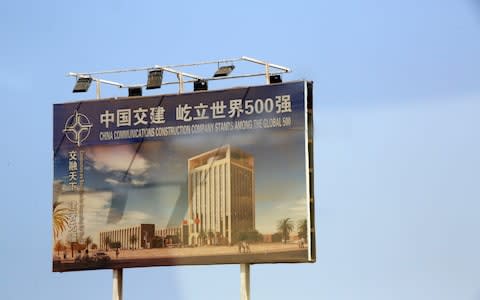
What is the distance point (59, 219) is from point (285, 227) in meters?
4.17

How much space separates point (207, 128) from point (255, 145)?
94 centimetres

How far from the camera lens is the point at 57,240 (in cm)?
3194

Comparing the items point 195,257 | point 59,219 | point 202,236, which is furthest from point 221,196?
point 59,219

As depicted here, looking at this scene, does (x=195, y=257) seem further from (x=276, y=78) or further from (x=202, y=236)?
(x=276, y=78)

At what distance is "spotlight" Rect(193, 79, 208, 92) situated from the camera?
3114cm

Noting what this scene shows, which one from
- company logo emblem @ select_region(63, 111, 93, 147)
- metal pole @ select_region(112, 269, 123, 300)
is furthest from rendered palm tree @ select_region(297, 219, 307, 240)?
company logo emblem @ select_region(63, 111, 93, 147)

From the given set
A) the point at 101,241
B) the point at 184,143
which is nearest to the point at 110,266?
the point at 101,241

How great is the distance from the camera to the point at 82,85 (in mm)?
32156

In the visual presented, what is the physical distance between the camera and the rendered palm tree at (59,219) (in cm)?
3189

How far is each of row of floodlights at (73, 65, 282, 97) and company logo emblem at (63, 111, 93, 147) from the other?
50cm

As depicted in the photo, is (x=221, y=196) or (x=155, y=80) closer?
(x=221, y=196)

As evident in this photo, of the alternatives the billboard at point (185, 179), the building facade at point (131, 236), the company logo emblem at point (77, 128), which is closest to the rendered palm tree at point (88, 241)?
the billboard at point (185, 179)

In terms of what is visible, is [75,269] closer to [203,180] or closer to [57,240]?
[57,240]

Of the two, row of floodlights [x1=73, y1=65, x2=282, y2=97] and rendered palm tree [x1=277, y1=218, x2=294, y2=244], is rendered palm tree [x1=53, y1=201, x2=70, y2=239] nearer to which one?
row of floodlights [x1=73, y1=65, x2=282, y2=97]
